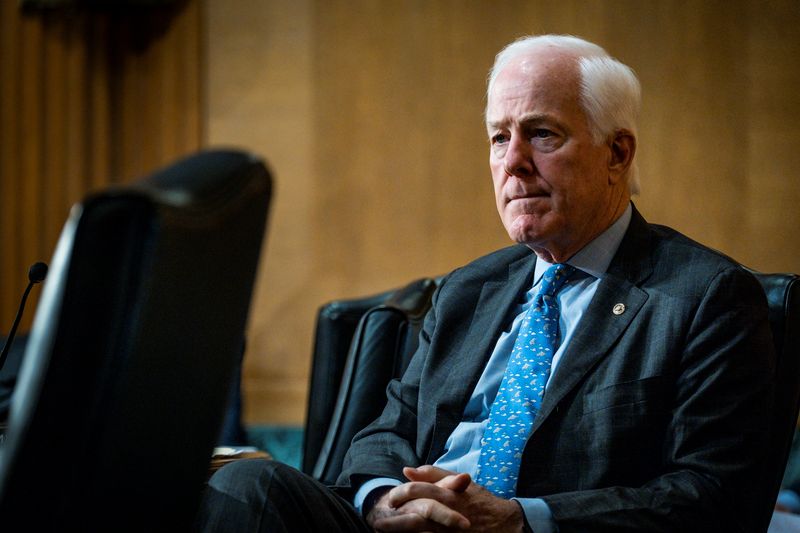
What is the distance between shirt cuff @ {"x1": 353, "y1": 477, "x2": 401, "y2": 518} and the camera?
5.75 ft

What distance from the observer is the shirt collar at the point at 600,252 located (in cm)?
191

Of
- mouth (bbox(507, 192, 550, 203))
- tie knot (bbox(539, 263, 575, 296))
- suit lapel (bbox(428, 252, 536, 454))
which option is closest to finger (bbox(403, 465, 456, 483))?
suit lapel (bbox(428, 252, 536, 454))

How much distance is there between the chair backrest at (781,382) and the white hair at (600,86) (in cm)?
43

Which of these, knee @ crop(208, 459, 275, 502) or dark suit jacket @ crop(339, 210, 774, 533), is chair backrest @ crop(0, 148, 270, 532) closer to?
knee @ crop(208, 459, 275, 502)

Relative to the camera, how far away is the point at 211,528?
114cm

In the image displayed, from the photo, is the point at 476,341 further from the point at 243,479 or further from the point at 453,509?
the point at 243,479

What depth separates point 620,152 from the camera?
2012mm

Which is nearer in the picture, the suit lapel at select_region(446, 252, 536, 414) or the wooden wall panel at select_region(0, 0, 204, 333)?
the suit lapel at select_region(446, 252, 536, 414)

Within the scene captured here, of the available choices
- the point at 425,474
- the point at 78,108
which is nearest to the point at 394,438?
the point at 425,474

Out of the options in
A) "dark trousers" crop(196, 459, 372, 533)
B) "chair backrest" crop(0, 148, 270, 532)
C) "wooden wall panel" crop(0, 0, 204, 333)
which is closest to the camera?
"chair backrest" crop(0, 148, 270, 532)

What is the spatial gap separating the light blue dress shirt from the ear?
0.28ft

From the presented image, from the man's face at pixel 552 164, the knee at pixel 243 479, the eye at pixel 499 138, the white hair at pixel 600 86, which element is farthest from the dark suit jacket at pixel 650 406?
the knee at pixel 243 479

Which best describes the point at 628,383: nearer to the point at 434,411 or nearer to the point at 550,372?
the point at 550,372

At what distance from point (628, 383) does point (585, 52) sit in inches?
27.4
